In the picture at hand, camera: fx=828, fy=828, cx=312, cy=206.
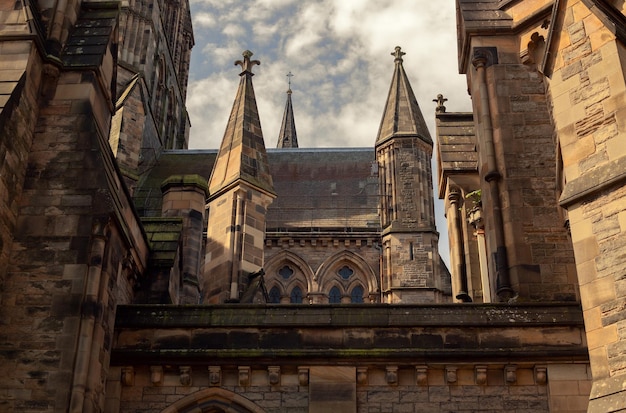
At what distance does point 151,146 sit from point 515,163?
24815mm

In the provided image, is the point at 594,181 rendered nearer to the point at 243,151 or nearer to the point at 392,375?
the point at 392,375

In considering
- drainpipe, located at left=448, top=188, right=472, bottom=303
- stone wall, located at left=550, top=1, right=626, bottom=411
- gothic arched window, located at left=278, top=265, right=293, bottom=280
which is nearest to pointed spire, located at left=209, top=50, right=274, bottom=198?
drainpipe, located at left=448, top=188, right=472, bottom=303

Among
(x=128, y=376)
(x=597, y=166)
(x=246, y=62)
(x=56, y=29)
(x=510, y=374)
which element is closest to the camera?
(x=597, y=166)

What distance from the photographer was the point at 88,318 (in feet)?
32.6

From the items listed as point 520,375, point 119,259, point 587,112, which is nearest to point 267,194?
point 119,259

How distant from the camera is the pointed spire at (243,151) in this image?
724 inches

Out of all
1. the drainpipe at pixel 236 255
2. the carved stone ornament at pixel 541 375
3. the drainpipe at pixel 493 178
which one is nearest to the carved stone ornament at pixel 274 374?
the carved stone ornament at pixel 541 375

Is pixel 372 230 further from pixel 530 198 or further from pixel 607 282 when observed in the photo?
pixel 607 282

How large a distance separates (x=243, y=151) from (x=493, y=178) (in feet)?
23.4

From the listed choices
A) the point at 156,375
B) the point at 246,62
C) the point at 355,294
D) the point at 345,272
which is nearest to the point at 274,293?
the point at 345,272

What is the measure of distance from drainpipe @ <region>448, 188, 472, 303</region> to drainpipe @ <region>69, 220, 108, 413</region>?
831 cm

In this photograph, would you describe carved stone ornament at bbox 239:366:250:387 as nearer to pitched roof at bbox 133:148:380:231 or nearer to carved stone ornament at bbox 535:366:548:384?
carved stone ornament at bbox 535:366:548:384

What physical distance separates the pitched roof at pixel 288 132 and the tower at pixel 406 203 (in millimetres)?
20480

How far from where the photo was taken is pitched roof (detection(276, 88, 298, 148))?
52225 mm
